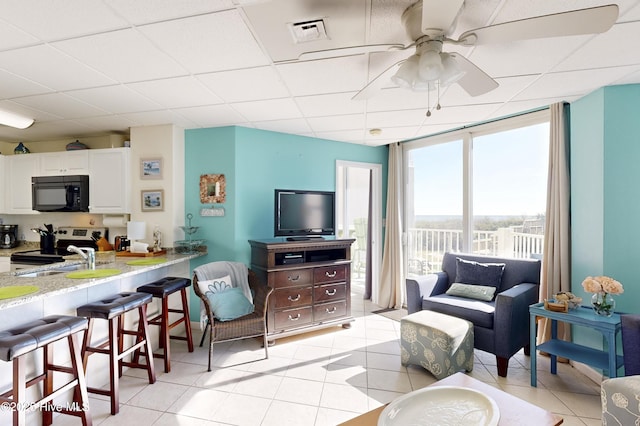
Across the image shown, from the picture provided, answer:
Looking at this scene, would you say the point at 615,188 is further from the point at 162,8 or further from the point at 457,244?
the point at 162,8

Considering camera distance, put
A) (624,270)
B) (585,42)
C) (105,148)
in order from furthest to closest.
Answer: (105,148) → (624,270) → (585,42)

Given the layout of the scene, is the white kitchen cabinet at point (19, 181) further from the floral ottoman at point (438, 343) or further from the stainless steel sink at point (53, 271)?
the floral ottoman at point (438, 343)

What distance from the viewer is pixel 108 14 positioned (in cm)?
156

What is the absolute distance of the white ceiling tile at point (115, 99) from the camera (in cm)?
256

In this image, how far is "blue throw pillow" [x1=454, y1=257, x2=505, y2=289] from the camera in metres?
3.14

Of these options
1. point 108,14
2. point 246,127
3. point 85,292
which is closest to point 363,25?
point 108,14

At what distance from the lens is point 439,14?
1224 mm

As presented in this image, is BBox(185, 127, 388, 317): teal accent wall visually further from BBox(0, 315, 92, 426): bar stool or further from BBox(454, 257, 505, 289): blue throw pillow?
BBox(454, 257, 505, 289): blue throw pillow

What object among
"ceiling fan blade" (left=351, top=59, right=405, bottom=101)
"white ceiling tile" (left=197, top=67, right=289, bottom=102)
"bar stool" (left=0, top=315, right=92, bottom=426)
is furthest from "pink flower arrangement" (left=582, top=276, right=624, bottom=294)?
"bar stool" (left=0, top=315, right=92, bottom=426)

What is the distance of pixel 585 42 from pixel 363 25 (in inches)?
54.1

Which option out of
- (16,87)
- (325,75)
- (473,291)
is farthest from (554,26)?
(16,87)

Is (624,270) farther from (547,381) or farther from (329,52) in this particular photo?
(329,52)

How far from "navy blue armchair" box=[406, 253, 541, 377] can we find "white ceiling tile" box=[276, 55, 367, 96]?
82.8 inches

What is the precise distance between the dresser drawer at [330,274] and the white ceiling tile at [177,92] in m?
2.06
